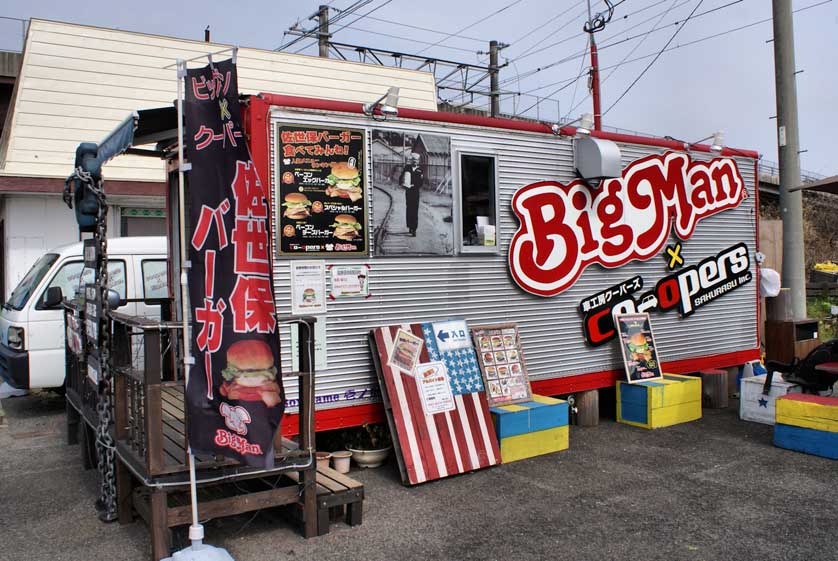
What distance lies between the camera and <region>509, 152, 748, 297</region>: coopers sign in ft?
25.2

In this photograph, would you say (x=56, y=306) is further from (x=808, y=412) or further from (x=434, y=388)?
(x=808, y=412)

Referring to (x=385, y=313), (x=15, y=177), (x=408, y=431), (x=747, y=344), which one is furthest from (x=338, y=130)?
(x=15, y=177)

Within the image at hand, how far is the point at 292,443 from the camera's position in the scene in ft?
18.1

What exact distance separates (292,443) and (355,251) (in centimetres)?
187

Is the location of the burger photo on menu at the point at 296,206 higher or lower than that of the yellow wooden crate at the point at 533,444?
higher

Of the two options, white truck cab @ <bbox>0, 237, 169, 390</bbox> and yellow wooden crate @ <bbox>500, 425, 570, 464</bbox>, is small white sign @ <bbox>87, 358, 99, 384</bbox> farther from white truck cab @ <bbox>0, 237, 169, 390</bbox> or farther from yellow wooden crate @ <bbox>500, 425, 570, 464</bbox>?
yellow wooden crate @ <bbox>500, 425, 570, 464</bbox>

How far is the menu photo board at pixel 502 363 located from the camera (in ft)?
23.0

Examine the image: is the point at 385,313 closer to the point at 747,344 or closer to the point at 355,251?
the point at 355,251

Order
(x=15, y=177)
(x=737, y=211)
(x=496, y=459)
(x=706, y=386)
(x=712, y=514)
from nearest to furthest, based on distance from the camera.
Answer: (x=712, y=514), (x=496, y=459), (x=706, y=386), (x=737, y=211), (x=15, y=177)

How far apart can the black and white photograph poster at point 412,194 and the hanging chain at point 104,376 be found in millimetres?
2398

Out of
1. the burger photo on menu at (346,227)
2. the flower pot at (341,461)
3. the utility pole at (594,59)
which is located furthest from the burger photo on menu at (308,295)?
the utility pole at (594,59)

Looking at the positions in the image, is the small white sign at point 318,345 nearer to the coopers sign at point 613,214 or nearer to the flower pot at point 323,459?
the flower pot at point 323,459

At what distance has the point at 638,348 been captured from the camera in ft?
27.3

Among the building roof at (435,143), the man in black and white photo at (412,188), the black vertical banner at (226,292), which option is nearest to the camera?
the black vertical banner at (226,292)
